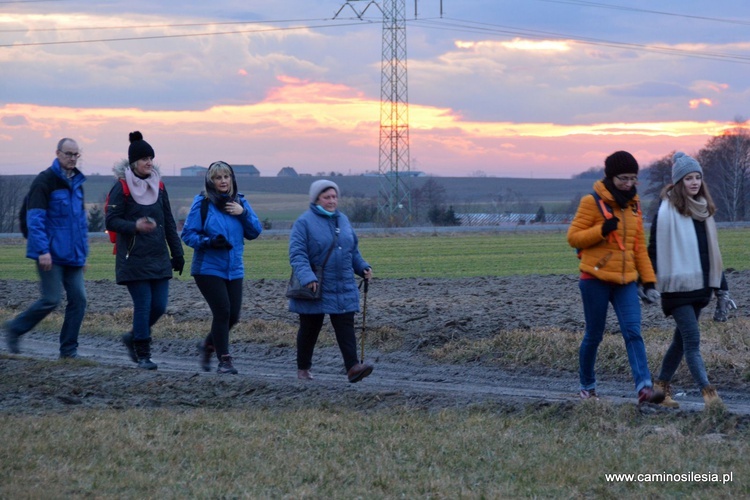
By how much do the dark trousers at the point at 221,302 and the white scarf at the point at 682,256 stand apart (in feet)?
13.0

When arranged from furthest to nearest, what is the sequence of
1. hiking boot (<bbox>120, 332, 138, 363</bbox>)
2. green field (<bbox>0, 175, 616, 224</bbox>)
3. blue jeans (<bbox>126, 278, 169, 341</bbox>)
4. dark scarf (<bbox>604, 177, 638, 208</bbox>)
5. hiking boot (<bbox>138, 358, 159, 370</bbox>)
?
green field (<bbox>0, 175, 616, 224</bbox>)
hiking boot (<bbox>120, 332, 138, 363</bbox>)
hiking boot (<bbox>138, 358, 159, 370</bbox>)
blue jeans (<bbox>126, 278, 169, 341</bbox>)
dark scarf (<bbox>604, 177, 638, 208</bbox>)

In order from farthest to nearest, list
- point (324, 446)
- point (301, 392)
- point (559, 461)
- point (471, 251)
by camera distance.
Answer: point (471, 251) < point (301, 392) < point (324, 446) < point (559, 461)

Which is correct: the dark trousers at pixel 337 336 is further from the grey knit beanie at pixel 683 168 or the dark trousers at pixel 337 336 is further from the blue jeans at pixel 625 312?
the grey knit beanie at pixel 683 168

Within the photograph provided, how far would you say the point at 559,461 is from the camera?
5.63 m

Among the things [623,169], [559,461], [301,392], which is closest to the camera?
[559,461]

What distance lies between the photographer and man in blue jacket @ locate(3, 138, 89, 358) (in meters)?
9.08

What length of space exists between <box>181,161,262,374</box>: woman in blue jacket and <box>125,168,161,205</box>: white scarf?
42 centimetres

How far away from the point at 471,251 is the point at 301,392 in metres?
29.2

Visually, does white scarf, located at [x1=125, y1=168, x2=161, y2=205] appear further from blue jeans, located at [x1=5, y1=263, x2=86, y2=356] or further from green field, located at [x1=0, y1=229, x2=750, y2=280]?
green field, located at [x1=0, y1=229, x2=750, y2=280]

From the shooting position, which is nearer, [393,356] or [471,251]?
[393,356]

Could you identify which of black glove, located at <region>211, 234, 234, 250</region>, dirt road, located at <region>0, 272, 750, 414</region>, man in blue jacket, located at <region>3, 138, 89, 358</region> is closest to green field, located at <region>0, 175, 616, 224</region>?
dirt road, located at <region>0, 272, 750, 414</region>

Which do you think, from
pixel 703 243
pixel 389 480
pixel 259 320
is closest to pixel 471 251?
pixel 259 320

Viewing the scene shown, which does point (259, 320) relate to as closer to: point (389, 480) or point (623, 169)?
point (623, 169)

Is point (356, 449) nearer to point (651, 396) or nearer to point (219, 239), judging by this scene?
point (651, 396)
